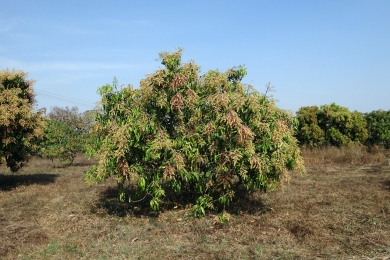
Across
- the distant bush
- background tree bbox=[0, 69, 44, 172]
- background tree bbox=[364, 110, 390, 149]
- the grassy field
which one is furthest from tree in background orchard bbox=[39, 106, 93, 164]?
background tree bbox=[364, 110, 390, 149]

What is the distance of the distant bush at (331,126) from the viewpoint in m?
16.2

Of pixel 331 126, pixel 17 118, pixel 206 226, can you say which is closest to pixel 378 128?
pixel 331 126

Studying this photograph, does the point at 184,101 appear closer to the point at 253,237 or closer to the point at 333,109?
the point at 253,237

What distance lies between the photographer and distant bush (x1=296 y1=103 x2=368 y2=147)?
16.2 m

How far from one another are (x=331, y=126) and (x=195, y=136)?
40.3ft

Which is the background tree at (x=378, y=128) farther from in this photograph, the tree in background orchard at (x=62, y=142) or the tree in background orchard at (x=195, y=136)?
the tree in background orchard at (x=62, y=142)

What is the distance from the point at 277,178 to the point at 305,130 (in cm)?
1093

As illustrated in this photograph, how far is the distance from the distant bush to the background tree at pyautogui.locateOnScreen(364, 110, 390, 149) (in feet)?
1.65

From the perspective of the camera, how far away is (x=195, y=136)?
6.34m

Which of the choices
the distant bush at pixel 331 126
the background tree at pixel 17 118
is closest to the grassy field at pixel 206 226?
the background tree at pixel 17 118

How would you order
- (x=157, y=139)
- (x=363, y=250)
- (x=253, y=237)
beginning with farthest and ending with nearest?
(x=157, y=139) → (x=253, y=237) → (x=363, y=250)

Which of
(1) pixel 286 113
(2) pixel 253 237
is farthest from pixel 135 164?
(1) pixel 286 113

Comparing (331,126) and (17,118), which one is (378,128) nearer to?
(331,126)

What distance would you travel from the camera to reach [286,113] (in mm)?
6934
